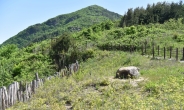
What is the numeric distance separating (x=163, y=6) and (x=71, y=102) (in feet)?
160

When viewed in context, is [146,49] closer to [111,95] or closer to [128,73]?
[128,73]

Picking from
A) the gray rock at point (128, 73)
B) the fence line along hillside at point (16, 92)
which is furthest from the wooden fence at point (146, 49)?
the fence line along hillside at point (16, 92)

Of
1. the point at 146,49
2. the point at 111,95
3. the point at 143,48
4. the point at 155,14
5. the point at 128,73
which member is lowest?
the point at 111,95

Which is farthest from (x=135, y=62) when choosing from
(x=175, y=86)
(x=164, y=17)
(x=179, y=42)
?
(x=164, y=17)

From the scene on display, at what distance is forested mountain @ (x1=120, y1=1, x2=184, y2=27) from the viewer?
50.0 metres

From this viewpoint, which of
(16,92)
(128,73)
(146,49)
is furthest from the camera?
(146,49)

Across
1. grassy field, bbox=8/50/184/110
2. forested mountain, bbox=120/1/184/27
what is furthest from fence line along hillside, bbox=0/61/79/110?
forested mountain, bbox=120/1/184/27

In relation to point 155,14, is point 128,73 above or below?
below

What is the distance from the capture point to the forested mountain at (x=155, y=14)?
4997 cm

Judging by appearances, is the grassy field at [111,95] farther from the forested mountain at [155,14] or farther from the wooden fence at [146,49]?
the forested mountain at [155,14]

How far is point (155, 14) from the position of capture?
52.2 meters

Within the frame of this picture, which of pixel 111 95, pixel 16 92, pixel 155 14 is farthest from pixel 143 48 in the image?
pixel 155 14

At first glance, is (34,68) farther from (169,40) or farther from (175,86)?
(175,86)

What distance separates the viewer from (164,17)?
51.0 m
